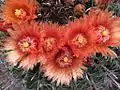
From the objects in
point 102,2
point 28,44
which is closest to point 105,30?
point 102,2

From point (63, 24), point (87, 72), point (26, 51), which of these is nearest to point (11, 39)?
point (26, 51)

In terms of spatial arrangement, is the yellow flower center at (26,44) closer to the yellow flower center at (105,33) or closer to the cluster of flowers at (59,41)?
the cluster of flowers at (59,41)

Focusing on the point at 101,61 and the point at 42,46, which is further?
the point at 101,61

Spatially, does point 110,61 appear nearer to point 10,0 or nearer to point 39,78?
point 39,78

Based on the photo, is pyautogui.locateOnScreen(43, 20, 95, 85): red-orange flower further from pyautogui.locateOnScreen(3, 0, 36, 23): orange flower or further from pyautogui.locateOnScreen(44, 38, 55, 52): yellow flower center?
pyautogui.locateOnScreen(3, 0, 36, 23): orange flower

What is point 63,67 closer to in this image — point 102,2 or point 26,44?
point 26,44

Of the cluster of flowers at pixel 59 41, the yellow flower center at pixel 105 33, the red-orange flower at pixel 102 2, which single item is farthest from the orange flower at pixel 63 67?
the red-orange flower at pixel 102 2

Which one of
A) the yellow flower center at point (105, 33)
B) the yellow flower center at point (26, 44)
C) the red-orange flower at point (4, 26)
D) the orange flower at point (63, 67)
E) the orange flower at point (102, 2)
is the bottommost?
the orange flower at point (63, 67)

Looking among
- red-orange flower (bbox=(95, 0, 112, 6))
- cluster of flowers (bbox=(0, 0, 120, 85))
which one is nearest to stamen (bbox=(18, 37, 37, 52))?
cluster of flowers (bbox=(0, 0, 120, 85))
